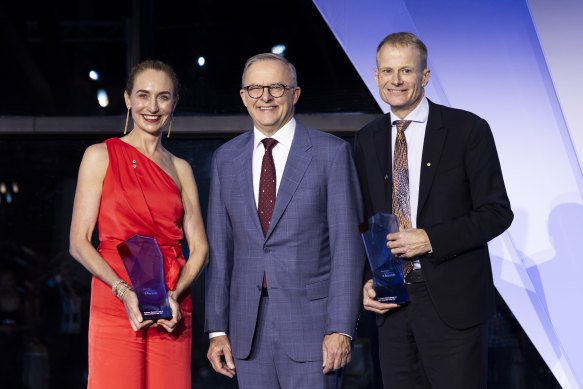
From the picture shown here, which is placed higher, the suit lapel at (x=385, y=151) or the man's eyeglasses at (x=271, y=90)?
the man's eyeglasses at (x=271, y=90)

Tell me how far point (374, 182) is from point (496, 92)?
1.47 meters

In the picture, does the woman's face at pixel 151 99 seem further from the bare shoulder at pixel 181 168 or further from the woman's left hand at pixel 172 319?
the woman's left hand at pixel 172 319

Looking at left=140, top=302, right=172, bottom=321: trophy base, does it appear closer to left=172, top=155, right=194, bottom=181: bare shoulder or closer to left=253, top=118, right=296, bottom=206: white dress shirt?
left=253, top=118, right=296, bottom=206: white dress shirt

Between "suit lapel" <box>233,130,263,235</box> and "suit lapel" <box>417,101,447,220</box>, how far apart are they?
566 millimetres

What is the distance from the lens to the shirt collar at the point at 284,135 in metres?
2.31

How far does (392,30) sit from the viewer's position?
363 cm

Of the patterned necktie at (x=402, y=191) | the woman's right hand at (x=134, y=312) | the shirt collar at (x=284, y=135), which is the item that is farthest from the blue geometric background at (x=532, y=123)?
the woman's right hand at (x=134, y=312)

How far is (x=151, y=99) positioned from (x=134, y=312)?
2.72 feet

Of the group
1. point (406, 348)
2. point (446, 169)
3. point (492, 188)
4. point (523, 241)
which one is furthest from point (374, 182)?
point (523, 241)

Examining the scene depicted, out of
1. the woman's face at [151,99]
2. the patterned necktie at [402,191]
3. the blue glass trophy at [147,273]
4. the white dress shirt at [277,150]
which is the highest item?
the woman's face at [151,99]

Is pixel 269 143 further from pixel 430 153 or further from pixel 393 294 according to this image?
pixel 393 294

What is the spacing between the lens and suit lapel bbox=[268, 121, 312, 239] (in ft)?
7.14

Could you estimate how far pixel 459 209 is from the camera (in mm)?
2221

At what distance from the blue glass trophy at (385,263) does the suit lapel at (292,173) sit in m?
0.27
